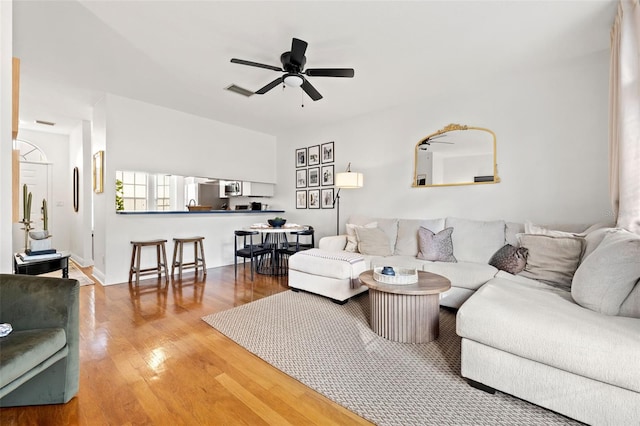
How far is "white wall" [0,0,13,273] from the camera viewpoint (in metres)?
1.73

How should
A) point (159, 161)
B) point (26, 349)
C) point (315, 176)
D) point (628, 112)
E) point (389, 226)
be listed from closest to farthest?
point (26, 349) < point (628, 112) < point (389, 226) < point (159, 161) < point (315, 176)

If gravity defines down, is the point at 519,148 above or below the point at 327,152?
below

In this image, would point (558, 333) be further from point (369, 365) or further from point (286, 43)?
point (286, 43)

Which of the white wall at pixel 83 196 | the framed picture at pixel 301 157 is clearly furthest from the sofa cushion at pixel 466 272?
the white wall at pixel 83 196

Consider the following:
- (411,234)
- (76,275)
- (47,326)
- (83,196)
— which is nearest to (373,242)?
(411,234)

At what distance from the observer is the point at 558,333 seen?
4.58 ft

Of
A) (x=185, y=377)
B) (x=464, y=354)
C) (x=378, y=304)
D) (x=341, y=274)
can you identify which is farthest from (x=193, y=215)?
(x=464, y=354)

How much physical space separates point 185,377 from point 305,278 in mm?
1735

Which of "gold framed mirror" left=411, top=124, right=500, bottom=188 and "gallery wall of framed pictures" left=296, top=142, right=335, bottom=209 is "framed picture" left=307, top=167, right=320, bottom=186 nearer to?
"gallery wall of framed pictures" left=296, top=142, right=335, bottom=209

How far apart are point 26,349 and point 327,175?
4.40m

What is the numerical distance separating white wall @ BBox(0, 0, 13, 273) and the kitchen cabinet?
4.02 metres

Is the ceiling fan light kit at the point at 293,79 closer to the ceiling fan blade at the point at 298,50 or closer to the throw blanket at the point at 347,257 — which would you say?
the ceiling fan blade at the point at 298,50

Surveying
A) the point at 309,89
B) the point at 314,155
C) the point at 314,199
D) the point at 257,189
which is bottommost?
the point at 314,199

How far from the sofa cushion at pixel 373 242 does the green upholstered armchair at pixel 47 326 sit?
2922 mm
